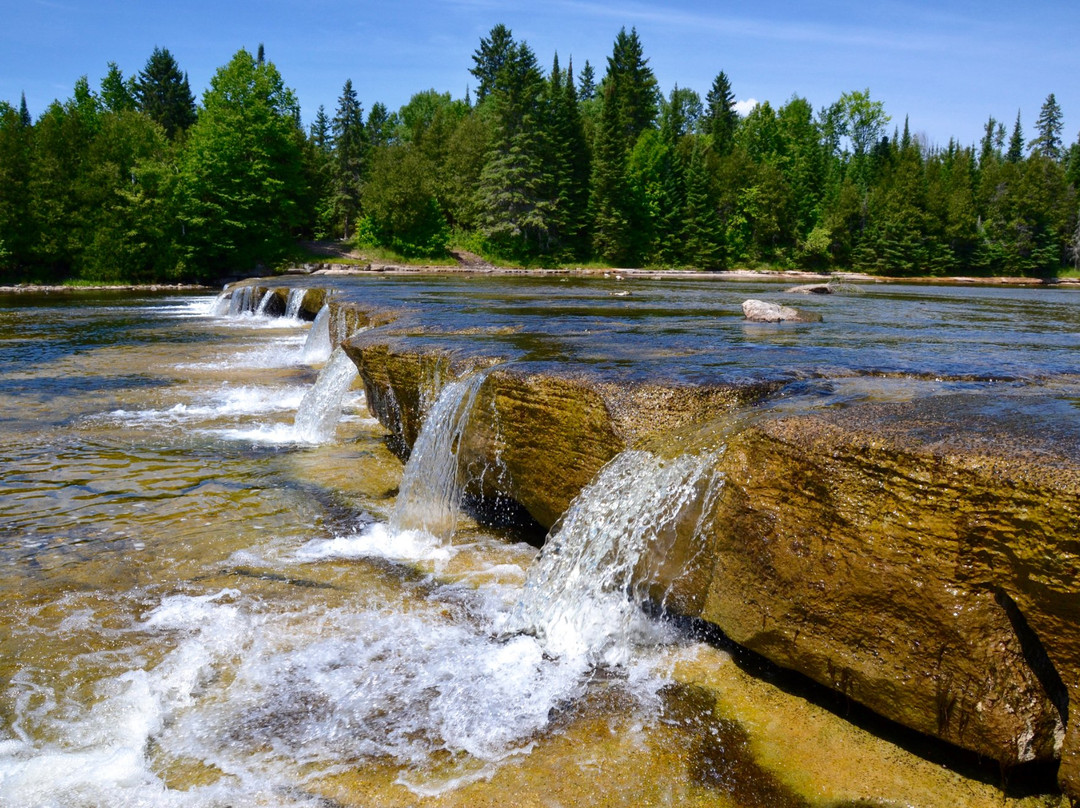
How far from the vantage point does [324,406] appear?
9211mm

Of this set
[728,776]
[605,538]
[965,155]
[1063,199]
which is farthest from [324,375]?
[965,155]

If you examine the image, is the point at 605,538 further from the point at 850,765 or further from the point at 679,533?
the point at 850,765

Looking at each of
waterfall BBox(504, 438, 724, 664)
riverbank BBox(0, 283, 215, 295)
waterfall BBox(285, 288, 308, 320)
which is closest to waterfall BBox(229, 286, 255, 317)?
waterfall BBox(285, 288, 308, 320)

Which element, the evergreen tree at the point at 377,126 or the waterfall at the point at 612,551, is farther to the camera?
the evergreen tree at the point at 377,126

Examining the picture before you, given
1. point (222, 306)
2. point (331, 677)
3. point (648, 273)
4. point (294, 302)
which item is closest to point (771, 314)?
point (331, 677)

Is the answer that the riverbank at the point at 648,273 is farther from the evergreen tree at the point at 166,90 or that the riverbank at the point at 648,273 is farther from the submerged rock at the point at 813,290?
the evergreen tree at the point at 166,90

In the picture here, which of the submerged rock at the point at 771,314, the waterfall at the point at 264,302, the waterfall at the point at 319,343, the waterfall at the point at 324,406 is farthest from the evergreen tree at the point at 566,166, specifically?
the waterfall at the point at 324,406

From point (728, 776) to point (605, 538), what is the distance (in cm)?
160

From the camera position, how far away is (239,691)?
12.6 feet

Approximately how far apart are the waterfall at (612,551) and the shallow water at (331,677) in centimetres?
4

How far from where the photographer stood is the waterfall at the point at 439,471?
20.2ft

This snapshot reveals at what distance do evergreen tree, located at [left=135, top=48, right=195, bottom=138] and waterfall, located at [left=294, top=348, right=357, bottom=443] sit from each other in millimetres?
74434

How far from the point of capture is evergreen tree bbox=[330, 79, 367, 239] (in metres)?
63.8

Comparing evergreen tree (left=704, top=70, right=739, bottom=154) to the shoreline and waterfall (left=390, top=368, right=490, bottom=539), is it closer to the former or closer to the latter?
the shoreline
